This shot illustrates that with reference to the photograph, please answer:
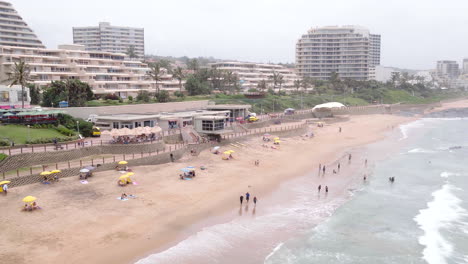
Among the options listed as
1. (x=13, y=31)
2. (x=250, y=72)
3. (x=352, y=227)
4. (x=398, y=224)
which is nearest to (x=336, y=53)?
(x=250, y=72)

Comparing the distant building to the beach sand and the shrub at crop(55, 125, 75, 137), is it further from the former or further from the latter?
the shrub at crop(55, 125, 75, 137)

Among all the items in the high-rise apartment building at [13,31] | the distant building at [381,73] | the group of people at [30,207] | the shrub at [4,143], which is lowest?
the group of people at [30,207]

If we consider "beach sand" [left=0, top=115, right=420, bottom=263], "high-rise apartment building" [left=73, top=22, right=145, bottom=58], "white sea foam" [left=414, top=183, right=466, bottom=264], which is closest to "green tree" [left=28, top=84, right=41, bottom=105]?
"beach sand" [left=0, top=115, right=420, bottom=263]

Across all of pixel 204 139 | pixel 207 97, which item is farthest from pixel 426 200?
pixel 207 97

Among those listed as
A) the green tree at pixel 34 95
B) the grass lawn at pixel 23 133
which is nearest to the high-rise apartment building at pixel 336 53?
the green tree at pixel 34 95

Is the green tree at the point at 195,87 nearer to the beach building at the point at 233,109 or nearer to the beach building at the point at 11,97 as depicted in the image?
the beach building at the point at 233,109

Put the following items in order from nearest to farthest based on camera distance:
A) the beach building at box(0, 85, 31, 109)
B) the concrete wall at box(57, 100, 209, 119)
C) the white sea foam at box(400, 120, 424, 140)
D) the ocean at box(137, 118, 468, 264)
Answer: the ocean at box(137, 118, 468, 264) < the concrete wall at box(57, 100, 209, 119) < the beach building at box(0, 85, 31, 109) < the white sea foam at box(400, 120, 424, 140)
